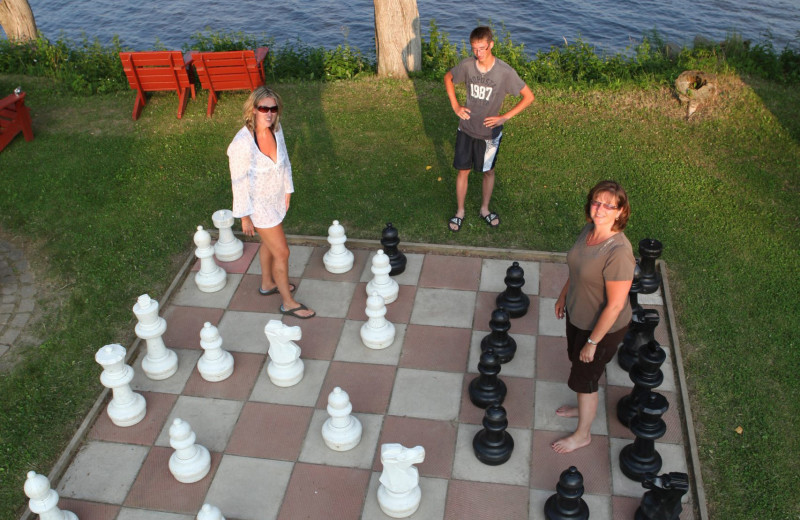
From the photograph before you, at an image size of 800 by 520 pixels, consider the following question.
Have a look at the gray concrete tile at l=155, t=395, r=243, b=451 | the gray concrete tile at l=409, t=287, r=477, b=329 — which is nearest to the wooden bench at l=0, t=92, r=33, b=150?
the gray concrete tile at l=155, t=395, r=243, b=451

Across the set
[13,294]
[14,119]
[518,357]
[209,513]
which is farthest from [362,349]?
[14,119]

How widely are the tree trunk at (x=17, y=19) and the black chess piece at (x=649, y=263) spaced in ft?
33.2

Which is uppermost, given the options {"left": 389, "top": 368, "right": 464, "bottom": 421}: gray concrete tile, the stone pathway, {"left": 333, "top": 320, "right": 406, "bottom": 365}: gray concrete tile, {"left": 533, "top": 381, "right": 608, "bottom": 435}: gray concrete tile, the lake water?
{"left": 533, "top": 381, "right": 608, "bottom": 435}: gray concrete tile

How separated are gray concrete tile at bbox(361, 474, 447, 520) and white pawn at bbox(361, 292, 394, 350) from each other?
114 centimetres

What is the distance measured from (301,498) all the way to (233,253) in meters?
2.72

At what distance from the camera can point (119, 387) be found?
465 cm

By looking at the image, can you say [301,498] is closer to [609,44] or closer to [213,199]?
[213,199]

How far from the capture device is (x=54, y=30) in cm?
1636

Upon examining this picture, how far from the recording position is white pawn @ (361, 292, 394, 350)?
5.11 metres

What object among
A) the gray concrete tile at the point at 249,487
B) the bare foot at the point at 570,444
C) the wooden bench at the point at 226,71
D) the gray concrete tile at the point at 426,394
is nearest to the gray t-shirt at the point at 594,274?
the bare foot at the point at 570,444

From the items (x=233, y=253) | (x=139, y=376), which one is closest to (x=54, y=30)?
(x=233, y=253)

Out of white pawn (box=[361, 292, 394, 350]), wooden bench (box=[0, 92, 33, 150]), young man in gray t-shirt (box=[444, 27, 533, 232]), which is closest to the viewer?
white pawn (box=[361, 292, 394, 350])

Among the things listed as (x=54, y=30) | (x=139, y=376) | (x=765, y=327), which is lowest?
(x=54, y=30)

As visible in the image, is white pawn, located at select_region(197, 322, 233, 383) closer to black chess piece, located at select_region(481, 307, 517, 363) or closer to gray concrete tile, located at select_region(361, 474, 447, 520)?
gray concrete tile, located at select_region(361, 474, 447, 520)
